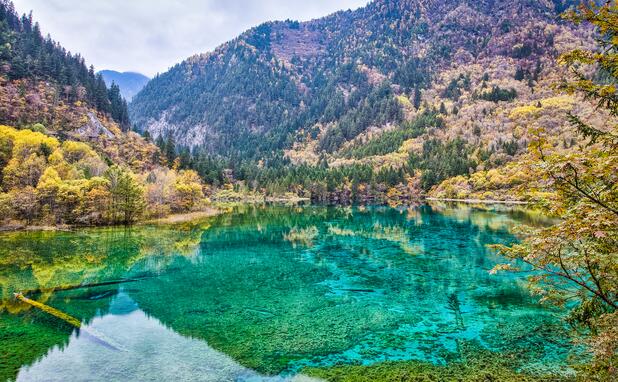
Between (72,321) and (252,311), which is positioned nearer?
(72,321)

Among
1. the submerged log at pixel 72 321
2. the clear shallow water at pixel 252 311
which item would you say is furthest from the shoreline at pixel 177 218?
the submerged log at pixel 72 321

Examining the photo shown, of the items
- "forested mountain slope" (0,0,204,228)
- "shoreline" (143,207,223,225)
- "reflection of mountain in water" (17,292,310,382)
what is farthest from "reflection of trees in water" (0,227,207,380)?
"shoreline" (143,207,223,225)

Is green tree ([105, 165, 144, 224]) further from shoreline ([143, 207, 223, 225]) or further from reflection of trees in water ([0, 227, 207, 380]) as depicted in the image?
reflection of trees in water ([0, 227, 207, 380])

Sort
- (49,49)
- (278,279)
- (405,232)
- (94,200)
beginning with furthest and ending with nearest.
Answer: (49,49) → (94,200) → (405,232) → (278,279)

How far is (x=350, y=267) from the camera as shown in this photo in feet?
115

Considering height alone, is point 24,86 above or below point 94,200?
above

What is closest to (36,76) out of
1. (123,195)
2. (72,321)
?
(123,195)

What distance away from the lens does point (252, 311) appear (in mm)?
22281

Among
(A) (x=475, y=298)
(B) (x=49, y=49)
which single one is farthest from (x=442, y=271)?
(B) (x=49, y=49)

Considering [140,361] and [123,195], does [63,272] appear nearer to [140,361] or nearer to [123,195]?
[140,361]

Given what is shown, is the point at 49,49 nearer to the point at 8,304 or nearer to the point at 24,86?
the point at 24,86

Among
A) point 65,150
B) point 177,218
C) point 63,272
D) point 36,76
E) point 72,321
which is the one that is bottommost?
point 72,321

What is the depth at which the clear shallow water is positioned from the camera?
51.4 feet

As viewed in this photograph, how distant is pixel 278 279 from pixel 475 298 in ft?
48.4
